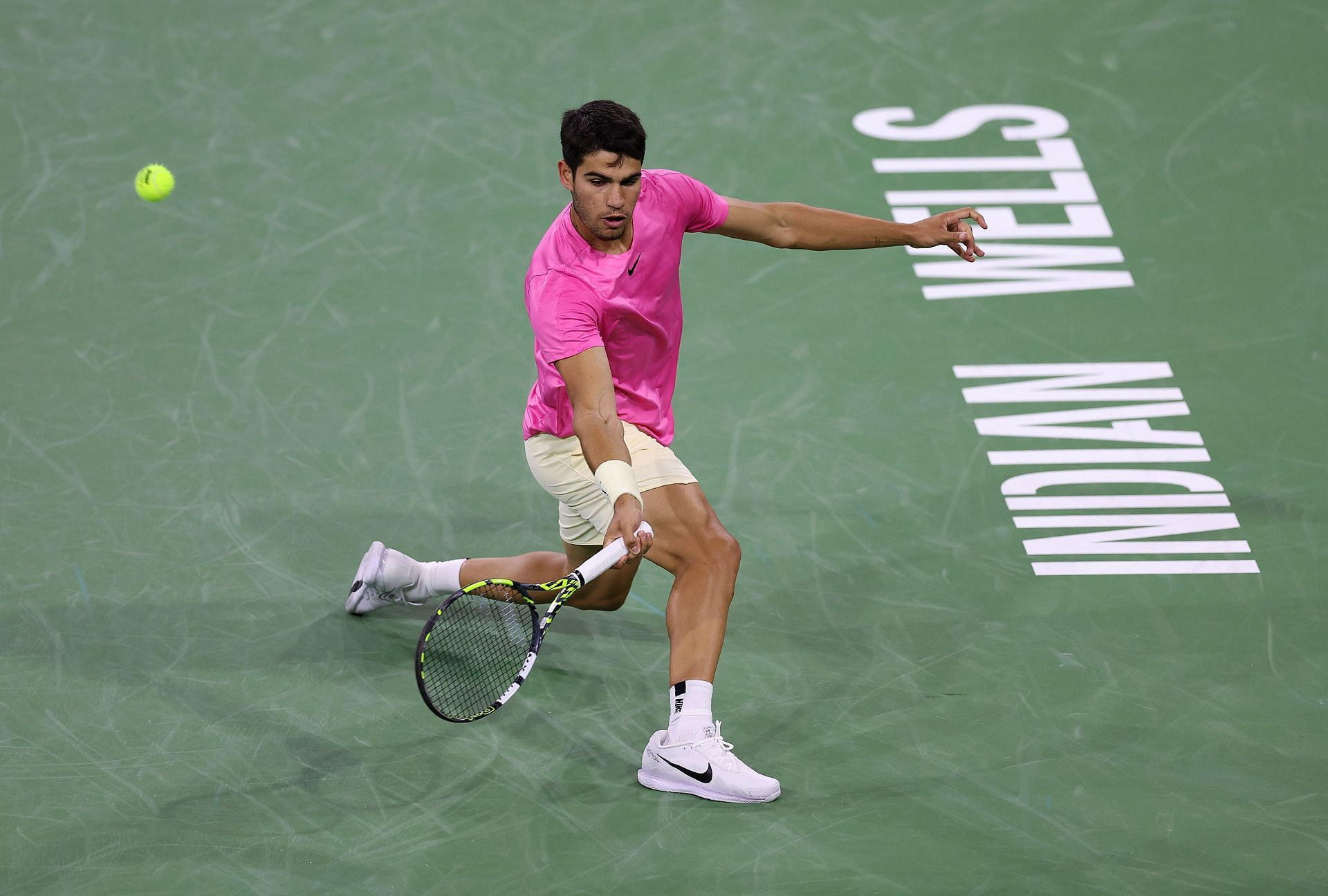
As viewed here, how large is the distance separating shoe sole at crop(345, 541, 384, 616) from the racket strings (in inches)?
11.3

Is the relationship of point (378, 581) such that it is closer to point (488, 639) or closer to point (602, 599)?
point (488, 639)

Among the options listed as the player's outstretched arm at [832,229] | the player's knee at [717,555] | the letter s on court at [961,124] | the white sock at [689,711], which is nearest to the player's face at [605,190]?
the player's outstretched arm at [832,229]

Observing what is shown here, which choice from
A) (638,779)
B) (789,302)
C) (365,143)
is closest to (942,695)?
(638,779)

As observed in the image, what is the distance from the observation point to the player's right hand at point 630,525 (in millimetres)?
4203

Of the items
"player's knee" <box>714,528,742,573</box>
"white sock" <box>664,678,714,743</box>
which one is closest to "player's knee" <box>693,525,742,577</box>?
"player's knee" <box>714,528,742,573</box>

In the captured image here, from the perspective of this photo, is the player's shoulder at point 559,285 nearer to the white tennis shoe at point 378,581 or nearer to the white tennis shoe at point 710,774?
the white tennis shoe at point 378,581

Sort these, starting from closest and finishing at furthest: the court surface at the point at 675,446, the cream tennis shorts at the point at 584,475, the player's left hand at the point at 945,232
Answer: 1. the court surface at the point at 675,446
2. the cream tennis shorts at the point at 584,475
3. the player's left hand at the point at 945,232

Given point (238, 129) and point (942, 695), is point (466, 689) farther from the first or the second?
point (238, 129)

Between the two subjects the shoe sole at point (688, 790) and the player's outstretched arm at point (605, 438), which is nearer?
the player's outstretched arm at point (605, 438)

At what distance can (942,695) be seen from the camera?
4.90 m

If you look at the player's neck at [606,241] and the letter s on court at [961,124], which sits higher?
the player's neck at [606,241]

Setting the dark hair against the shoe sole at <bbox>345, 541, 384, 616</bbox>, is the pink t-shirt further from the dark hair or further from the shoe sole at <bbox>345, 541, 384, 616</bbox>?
the shoe sole at <bbox>345, 541, 384, 616</bbox>

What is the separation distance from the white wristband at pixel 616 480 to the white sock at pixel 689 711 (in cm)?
59

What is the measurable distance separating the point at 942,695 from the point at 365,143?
445cm
